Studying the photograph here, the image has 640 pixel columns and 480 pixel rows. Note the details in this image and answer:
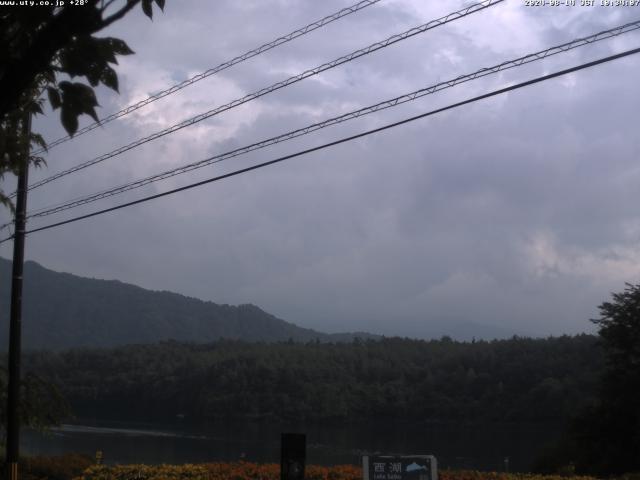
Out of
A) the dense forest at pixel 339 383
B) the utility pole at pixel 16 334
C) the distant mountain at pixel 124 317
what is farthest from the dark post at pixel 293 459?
the distant mountain at pixel 124 317

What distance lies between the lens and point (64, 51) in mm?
3922

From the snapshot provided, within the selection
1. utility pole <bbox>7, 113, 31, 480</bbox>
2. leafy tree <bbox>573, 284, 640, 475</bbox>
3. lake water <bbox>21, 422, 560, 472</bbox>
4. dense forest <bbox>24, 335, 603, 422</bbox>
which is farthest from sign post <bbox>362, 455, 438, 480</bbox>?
dense forest <bbox>24, 335, 603, 422</bbox>

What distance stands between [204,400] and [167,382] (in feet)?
9.69

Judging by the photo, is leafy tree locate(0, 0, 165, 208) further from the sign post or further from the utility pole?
the utility pole

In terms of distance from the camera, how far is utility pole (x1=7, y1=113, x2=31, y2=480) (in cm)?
1464

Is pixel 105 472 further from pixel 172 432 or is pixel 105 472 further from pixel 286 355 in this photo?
pixel 286 355

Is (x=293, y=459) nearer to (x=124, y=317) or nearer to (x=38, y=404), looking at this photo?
(x=38, y=404)

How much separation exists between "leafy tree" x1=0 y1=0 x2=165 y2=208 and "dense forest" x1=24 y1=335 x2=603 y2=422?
30.5 meters

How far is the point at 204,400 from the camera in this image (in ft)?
137

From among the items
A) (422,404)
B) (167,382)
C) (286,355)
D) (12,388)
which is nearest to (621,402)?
(422,404)

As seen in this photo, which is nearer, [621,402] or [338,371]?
[621,402]

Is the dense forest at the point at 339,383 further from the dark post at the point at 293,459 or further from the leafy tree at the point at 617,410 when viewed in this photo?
the dark post at the point at 293,459

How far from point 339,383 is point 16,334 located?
2700 cm

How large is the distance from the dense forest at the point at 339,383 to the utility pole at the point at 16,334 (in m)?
20.1
